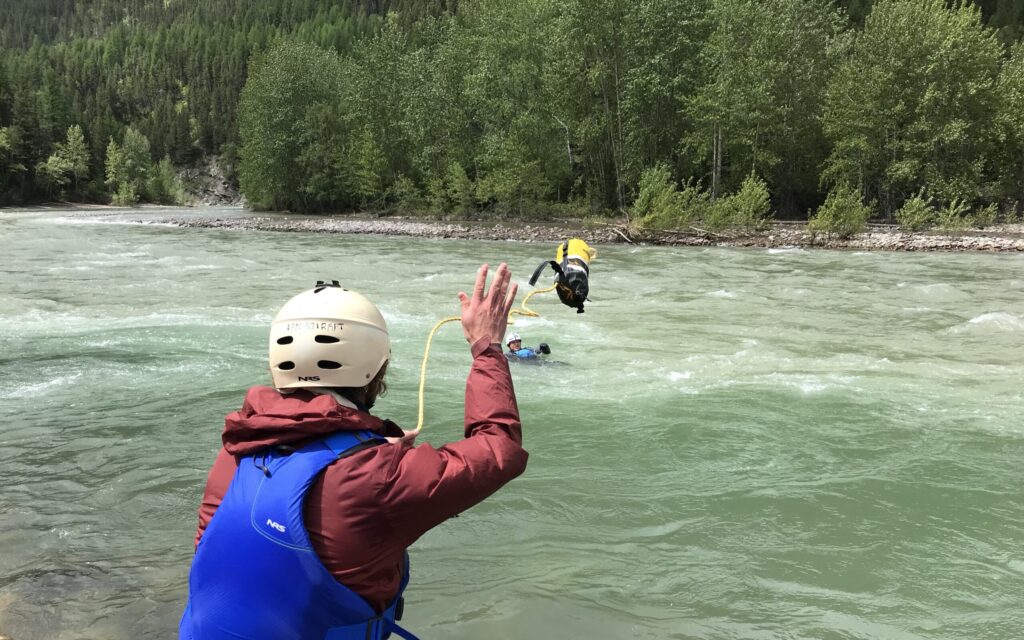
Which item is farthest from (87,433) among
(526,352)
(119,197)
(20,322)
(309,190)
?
(119,197)

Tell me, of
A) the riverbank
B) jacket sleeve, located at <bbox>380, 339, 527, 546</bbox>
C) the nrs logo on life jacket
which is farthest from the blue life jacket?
the riverbank

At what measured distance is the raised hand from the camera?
2.28 m

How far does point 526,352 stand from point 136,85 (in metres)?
166

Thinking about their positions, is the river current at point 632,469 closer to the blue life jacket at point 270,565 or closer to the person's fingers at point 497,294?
the blue life jacket at point 270,565

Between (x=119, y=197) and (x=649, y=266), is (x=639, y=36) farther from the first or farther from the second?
(x=119, y=197)

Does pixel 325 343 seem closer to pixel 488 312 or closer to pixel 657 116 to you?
pixel 488 312

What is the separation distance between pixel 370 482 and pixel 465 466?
27cm

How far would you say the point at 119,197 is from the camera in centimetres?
9081

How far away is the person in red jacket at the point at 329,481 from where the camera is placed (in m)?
1.82

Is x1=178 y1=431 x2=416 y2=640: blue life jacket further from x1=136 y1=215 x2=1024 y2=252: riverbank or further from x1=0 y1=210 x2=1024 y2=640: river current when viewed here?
x1=136 y1=215 x2=1024 y2=252: riverbank

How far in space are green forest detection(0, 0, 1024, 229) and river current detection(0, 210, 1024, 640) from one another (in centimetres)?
2243

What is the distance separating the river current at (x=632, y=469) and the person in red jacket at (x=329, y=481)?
8.01 feet

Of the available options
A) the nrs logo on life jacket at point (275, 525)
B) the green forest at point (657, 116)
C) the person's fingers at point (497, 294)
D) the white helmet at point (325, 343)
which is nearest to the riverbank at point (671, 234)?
the green forest at point (657, 116)

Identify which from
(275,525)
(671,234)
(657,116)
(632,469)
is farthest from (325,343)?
(657,116)
